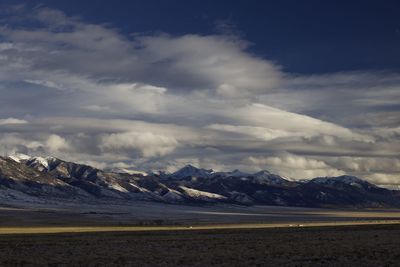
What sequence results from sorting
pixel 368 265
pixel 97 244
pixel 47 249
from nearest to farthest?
1. pixel 368 265
2. pixel 47 249
3. pixel 97 244

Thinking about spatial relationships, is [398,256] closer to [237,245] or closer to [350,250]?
A: [350,250]

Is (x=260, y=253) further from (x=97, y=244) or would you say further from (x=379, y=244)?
(x=97, y=244)

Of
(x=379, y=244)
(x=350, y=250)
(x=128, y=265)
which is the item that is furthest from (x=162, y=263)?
(x=379, y=244)

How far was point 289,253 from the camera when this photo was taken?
4497 centimetres

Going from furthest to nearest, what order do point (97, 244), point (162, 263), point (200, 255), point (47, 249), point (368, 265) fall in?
point (97, 244) < point (47, 249) < point (200, 255) < point (162, 263) < point (368, 265)

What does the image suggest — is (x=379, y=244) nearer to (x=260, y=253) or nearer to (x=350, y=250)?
(x=350, y=250)

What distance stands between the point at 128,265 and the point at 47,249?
640 inches

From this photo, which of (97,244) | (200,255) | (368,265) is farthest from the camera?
(97,244)

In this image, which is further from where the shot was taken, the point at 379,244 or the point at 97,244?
the point at 97,244

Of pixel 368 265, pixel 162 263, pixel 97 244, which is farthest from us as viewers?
pixel 97 244

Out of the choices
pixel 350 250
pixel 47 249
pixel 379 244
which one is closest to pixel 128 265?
pixel 47 249

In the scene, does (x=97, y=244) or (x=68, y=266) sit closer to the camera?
(x=68, y=266)

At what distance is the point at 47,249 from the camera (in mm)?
51656

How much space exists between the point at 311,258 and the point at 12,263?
22.3 m
